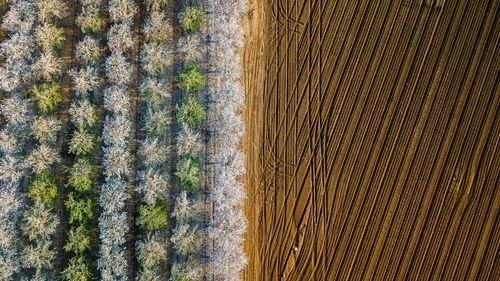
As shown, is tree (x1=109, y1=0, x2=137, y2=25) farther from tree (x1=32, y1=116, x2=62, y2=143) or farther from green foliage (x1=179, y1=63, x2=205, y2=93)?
tree (x1=32, y1=116, x2=62, y2=143)

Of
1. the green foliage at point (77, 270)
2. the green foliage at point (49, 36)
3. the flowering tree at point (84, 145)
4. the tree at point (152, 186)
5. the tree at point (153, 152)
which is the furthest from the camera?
the green foliage at point (49, 36)

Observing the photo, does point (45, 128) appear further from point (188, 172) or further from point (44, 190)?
point (188, 172)

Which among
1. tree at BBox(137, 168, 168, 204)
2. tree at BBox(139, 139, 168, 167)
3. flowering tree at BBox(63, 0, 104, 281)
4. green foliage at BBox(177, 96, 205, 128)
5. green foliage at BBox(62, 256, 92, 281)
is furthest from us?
green foliage at BBox(177, 96, 205, 128)

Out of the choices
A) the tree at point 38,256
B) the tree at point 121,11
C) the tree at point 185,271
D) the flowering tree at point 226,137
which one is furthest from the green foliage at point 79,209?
the tree at point 121,11

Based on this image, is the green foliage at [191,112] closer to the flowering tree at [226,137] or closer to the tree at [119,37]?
the flowering tree at [226,137]

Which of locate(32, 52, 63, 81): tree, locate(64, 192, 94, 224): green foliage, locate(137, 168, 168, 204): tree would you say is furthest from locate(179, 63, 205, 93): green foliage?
locate(64, 192, 94, 224): green foliage

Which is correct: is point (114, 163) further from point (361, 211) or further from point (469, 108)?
point (469, 108)
